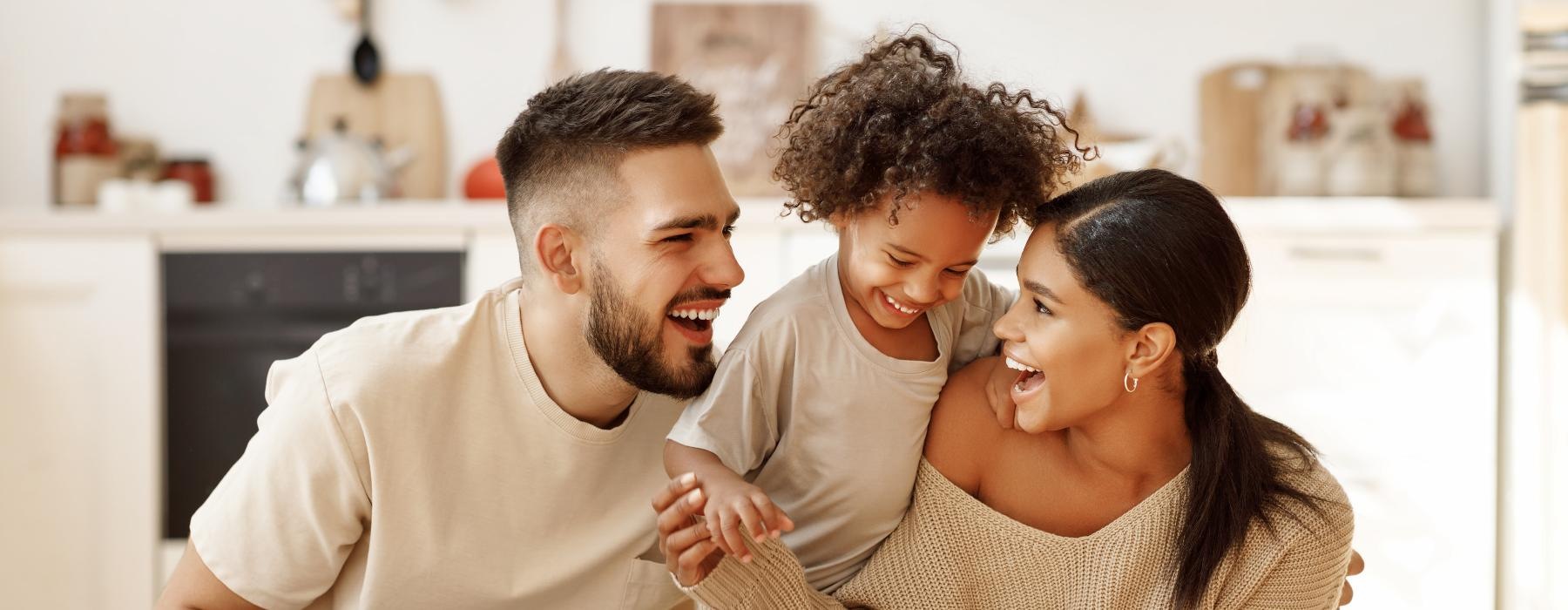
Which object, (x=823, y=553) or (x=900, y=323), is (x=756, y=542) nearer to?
(x=823, y=553)

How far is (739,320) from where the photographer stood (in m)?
2.93

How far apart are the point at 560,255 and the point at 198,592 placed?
0.54 m

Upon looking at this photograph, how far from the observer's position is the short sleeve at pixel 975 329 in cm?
152

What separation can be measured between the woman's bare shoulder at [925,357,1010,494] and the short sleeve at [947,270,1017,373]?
0.08 meters

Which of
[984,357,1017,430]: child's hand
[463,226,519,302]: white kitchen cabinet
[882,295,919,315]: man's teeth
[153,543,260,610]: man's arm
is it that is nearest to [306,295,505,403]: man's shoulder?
[153,543,260,610]: man's arm

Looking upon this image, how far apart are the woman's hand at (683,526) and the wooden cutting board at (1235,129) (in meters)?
2.48

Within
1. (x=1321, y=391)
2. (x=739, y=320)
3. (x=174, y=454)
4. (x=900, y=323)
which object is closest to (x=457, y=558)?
(x=900, y=323)

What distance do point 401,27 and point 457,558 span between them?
2419 millimetres

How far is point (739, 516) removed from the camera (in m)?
1.20

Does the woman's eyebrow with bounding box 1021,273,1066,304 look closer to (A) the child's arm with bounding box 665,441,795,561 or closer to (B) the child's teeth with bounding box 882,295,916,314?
(B) the child's teeth with bounding box 882,295,916,314

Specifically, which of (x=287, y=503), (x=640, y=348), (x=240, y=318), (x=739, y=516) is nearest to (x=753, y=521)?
(x=739, y=516)

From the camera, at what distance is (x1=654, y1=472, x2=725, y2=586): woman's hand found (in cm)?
122

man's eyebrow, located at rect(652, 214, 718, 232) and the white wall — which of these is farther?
the white wall

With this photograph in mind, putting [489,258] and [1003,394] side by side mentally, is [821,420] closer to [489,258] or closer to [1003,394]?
[1003,394]
